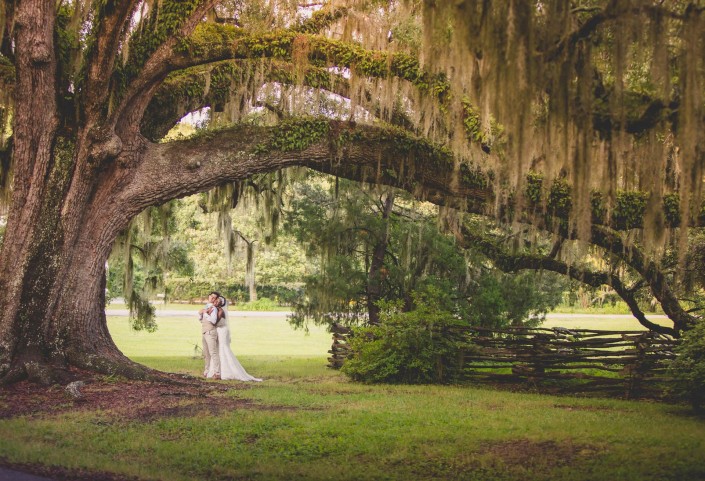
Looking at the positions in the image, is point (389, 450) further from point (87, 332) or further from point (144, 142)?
point (144, 142)

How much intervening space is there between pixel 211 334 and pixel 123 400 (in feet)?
15.4

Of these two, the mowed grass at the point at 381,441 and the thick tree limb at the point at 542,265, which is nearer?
the mowed grass at the point at 381,441

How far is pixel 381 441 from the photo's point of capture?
19.4 ft

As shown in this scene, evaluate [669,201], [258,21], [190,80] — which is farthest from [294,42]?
[669,201]

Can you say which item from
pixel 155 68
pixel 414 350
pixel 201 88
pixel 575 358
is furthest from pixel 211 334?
pixel 575 358

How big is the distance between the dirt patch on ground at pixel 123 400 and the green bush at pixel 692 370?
15.1 ft

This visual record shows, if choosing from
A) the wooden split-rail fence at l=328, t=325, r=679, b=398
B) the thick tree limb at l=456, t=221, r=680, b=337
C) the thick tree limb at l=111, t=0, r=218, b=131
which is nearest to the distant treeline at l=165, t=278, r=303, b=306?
the thick tree limb at l=456, t=221, r=680, b=337

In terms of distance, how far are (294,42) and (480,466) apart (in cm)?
616

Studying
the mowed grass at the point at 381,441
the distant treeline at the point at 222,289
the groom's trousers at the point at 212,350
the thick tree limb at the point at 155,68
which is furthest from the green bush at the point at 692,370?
the distant treeline at the point at 222,289

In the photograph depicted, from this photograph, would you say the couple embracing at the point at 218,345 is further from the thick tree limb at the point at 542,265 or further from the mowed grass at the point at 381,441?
the thick tree limb at the point at 542,265

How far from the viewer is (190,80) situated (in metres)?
10.8

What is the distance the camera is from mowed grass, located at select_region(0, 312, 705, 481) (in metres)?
4.95

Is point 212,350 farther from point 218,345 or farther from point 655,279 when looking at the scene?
point 655,279

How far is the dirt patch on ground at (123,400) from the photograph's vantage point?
7.06m
